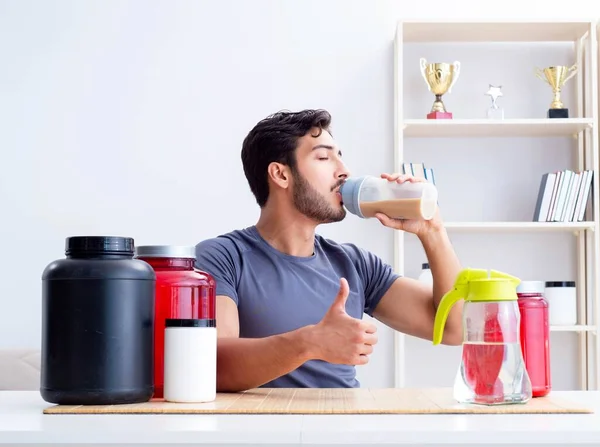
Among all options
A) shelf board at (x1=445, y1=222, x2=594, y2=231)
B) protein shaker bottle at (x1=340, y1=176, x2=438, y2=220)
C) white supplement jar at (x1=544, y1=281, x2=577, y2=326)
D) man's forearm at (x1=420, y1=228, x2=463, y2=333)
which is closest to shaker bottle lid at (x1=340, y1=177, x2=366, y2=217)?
protein shaker bottle at (x1=340, y1=176, x2=438, y2=220)

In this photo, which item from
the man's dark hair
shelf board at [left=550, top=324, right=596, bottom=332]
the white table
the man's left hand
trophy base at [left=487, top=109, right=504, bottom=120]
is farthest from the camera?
trophy base at [left=487, top=109, right=504, bottom=120]

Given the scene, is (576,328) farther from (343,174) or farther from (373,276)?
(343,174)

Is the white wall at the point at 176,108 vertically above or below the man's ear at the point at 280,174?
above

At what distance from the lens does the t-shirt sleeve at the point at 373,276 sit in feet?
7.10

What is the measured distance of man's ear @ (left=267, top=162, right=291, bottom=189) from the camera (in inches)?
84.8

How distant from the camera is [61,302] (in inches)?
44.9

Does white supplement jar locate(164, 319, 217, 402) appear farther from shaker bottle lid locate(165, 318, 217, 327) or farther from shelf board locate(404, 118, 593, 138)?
shelf board locate(404, 118, 593, 138)

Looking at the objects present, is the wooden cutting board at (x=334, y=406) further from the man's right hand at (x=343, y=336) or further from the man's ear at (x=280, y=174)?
the man's ear at (x=280, y=174)

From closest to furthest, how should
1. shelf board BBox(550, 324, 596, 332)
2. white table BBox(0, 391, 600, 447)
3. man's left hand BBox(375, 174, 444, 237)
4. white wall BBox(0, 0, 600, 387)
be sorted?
1. white table BBox(0, 391, 600, 447)
2. man's left hand BBox(375, 174, 444, 237)
3. shelf board BBox(550, 324, 596, 332)
4. white wall BBox(0, 0, 600, 387)

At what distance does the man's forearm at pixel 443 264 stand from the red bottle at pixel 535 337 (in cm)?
58

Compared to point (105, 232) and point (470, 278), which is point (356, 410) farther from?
point (105, 232)

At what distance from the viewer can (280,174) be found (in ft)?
7.11

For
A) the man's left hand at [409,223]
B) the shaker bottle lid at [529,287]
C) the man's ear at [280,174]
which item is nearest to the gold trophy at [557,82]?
the man's ear at [280,174]

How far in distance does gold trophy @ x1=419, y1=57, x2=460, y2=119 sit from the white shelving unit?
79 millimetres
